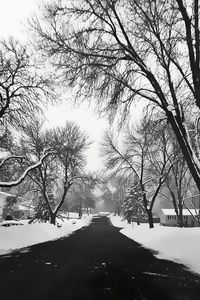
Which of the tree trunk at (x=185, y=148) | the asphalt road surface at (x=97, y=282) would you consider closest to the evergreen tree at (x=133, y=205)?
the tree trunk at (x=185, y=148)

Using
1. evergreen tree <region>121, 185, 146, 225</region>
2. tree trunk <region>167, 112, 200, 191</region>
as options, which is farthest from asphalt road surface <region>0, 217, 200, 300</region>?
evergreen tree <region>121, 185, 146, 225</region>

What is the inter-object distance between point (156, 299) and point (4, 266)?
18.7 ft

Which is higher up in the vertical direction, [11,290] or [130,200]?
[130,200]

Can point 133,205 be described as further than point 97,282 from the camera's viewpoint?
Yes

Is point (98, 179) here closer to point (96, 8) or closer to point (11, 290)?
A: point (96, 8)

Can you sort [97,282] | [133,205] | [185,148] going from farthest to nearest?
1. [133,205]
2. [185,148]
3. [97,282]

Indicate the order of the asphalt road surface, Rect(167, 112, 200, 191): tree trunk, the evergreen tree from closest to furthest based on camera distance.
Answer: the asphalt road surface, Rect(167, 112, 200, 191): tree trunk, the evergreen tree

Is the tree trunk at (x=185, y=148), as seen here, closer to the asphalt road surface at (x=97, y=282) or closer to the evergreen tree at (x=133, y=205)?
the asphalt road surface at (x=97, y=282)

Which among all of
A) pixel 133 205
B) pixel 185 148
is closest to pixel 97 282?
pixel 185 148

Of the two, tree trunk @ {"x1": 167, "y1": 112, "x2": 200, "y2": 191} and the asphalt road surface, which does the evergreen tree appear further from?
the asphalt road surface

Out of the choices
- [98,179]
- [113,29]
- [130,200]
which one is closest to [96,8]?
[113,29]

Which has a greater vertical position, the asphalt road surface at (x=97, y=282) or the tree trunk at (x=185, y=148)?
the tree trunk at (x=185, y=148)

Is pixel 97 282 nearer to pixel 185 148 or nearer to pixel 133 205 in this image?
pixel 185 148

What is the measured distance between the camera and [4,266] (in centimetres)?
895
